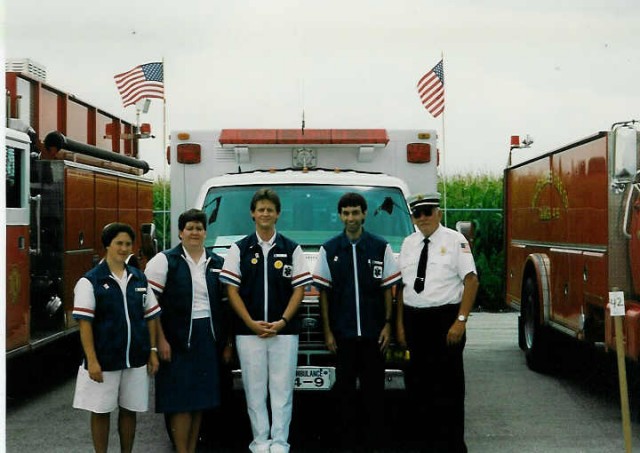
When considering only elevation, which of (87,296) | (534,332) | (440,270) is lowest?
(534,332)

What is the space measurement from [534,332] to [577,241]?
2.33m

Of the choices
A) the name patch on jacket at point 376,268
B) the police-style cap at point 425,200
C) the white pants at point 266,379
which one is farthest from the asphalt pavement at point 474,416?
the police-style cap at point 425,200

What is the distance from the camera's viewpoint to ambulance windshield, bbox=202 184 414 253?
28.2 feet

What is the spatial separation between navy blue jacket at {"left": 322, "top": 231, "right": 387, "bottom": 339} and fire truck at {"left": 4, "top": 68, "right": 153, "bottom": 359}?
3230 millimetres

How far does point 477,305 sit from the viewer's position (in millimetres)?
20656

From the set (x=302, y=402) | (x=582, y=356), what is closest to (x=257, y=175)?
(x=302, y=402)

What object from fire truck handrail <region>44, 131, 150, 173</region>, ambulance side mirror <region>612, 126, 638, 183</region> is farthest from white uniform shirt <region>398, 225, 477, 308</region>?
fire truck handrail <region>44, 131, 150, 173</region>

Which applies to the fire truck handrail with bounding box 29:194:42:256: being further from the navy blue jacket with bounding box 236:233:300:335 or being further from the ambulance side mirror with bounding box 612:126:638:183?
the ambulance side mirror with bounding box 612:126:638:183

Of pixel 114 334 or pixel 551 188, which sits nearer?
pixel 114 334

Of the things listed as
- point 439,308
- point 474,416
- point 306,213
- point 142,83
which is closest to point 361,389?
point 439,308

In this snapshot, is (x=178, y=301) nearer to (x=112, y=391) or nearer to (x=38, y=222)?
(x=112, y=391)

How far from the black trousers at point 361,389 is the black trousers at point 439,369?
30 cm

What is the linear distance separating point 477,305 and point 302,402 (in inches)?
454

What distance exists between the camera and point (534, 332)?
11312 mm
